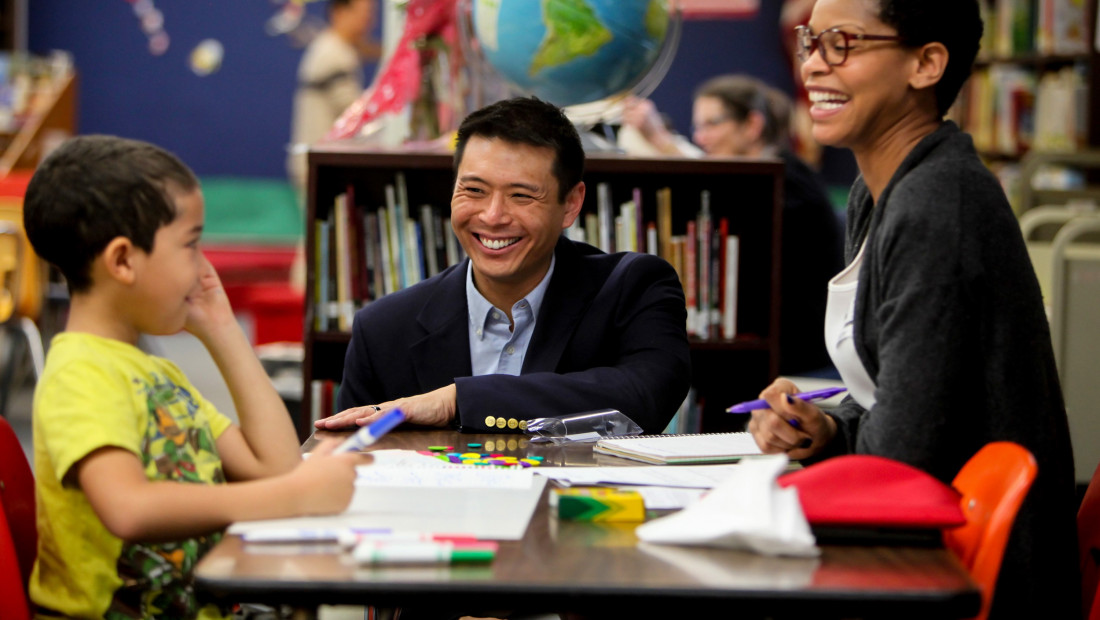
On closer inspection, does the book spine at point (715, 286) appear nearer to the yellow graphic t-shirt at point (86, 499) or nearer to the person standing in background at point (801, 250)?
the person standing in background at point (801, 250)

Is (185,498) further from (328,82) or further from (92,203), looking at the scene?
(328,82)

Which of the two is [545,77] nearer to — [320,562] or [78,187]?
[78,187]

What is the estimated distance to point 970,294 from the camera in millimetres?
1347

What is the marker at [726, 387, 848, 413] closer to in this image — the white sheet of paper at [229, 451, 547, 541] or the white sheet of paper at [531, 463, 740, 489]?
the white sheet of paper at [531, 463, 740, 489]

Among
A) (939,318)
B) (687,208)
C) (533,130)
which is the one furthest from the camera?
(687,208)

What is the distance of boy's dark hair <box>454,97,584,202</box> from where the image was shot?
6.81ft

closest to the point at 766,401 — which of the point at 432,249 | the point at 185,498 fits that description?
the point at 185,498

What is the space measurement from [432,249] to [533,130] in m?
0.95

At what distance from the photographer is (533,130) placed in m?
2.09

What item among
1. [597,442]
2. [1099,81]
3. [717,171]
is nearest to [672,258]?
[717,171]

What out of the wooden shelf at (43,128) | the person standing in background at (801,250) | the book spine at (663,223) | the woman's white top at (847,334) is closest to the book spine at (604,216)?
the book spine at (663,223)

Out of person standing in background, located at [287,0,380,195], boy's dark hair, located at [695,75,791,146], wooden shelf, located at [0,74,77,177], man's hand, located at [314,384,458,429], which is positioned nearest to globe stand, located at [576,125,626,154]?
man's hand, located at [314,384,458,429]

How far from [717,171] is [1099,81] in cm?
244

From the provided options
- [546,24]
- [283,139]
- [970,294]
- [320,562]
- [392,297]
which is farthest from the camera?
[283,139]
